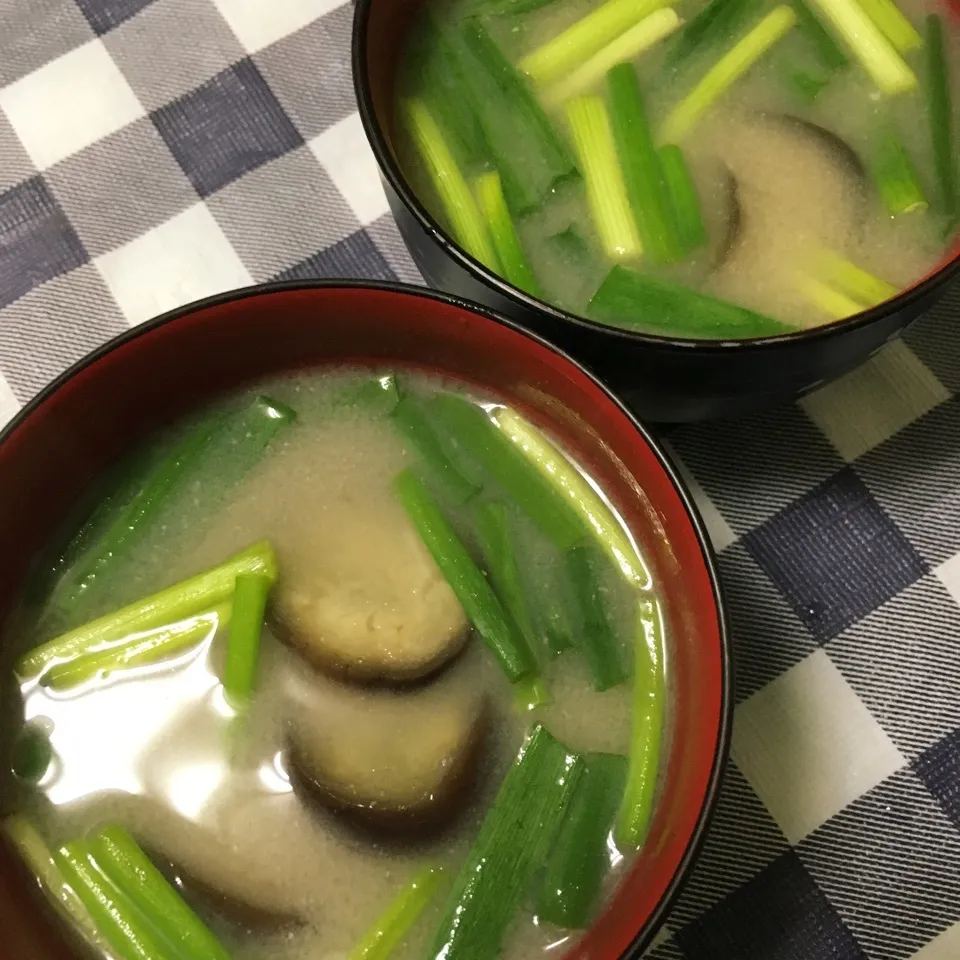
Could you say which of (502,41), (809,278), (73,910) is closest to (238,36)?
(502,41)

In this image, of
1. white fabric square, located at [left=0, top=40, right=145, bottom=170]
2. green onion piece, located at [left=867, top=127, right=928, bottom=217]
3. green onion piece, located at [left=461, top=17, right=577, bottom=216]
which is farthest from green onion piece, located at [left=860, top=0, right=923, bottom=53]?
white fabric square, located at [left=0, top=40, right=145, bottom=170]

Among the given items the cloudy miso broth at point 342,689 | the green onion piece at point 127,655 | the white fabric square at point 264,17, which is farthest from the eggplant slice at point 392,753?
the white fabric square at point 264,17

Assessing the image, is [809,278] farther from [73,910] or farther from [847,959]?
[73,910]

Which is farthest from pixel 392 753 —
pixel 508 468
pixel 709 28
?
pixel 709 28

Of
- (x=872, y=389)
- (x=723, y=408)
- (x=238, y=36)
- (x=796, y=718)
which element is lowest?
(x=796, y=718)

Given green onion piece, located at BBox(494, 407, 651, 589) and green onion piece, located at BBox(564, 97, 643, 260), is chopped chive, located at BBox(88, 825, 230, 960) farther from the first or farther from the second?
green onion piece, located at BBox(564, 97, 643, 260)

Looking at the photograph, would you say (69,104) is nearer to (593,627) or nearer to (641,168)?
(641,168)

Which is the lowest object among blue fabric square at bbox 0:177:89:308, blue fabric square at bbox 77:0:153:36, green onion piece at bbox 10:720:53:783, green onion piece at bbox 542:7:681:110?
green onion piece at bbox 10:720:53:783
